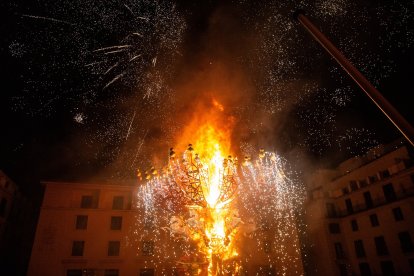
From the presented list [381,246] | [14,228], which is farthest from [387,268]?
[14,228]

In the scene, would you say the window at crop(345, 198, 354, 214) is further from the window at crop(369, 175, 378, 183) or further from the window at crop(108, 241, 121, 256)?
the window at crop(108, 241, 121, 256)

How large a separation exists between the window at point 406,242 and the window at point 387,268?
2025 millimetres

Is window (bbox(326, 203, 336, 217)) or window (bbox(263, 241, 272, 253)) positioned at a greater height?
window (bbox(326, 203, 336, 217))

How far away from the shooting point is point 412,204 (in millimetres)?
25969

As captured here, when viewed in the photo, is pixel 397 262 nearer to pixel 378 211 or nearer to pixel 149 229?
pixel 378 211

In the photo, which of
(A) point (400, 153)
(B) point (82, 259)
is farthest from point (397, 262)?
(B) point (82, 259)

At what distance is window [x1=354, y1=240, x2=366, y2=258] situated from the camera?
3047 centimetres

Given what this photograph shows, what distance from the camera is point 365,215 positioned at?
3073 cm

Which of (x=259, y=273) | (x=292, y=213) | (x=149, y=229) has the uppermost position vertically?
(x=292, y=213)

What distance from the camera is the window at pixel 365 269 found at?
2934cm

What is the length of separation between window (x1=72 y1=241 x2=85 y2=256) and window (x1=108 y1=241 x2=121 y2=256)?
2311 mm

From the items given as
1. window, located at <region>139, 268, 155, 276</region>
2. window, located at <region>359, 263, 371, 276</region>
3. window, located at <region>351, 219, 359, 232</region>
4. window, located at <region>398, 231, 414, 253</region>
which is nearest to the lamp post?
window, located at <region>139, 268, 155, 276</region>

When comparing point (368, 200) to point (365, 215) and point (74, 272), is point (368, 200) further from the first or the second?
point (74, 272)

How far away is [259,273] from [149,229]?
11.2 meters
